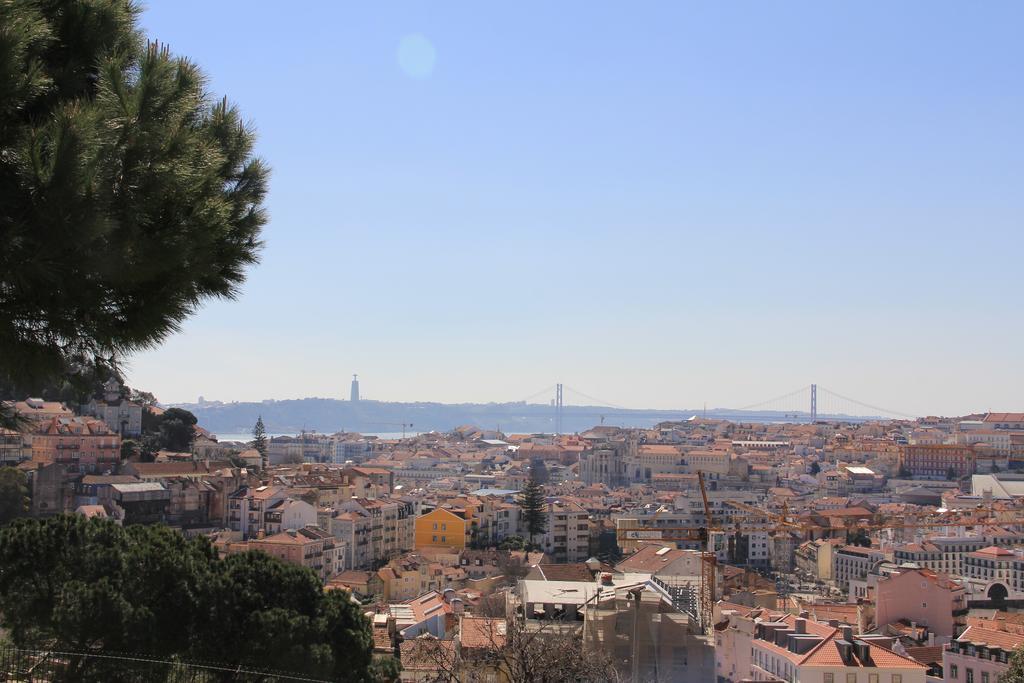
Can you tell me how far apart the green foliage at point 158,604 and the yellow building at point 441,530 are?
2308 centimetres

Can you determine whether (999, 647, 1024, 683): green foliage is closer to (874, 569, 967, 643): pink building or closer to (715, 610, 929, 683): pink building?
(715, 610, 929, 683): pink building

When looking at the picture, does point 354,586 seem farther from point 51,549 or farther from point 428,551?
point 51,549

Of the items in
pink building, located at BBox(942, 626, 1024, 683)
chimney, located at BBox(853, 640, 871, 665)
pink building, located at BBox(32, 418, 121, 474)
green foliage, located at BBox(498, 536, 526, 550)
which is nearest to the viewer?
chimney, located at BBox(853, 640, 871, 665)

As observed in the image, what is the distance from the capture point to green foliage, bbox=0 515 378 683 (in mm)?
7941

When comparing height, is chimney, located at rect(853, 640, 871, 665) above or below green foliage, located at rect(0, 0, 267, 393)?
below

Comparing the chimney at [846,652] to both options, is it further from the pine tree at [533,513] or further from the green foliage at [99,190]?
the pine tree at [533,513]

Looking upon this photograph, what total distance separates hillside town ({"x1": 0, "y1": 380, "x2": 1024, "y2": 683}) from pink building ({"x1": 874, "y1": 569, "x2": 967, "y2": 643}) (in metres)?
0.04

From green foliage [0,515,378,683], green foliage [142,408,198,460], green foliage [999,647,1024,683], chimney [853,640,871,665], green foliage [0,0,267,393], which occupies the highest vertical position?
green foliage [0,0,267,393]

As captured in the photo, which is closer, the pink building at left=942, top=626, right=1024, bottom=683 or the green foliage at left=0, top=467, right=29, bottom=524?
the pink building at left=942, top=626, right=1024, bottom=683

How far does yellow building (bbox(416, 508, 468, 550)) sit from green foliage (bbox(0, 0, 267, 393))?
1134 inches

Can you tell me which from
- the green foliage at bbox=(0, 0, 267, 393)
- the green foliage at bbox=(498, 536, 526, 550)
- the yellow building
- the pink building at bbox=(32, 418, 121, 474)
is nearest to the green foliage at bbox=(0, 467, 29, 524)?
the pink building at bbox=(32, 418, 121, 474)

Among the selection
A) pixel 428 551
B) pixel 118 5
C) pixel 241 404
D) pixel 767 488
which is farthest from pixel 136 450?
pixel 241 404

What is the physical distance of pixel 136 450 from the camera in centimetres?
3133

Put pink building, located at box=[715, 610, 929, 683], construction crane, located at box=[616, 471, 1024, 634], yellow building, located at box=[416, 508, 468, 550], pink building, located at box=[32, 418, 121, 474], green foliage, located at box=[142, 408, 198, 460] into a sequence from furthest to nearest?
construction crane, located at box=[616, 471, 1024, 634]
green foliage, located at box=[142, 408, 198, 460]
yellow building, located at box=[416, 508, 468, 550]
pink building, located at box=[32, 418, 121, 474]
pink building, located at box=[715, 610, 929, 683]
